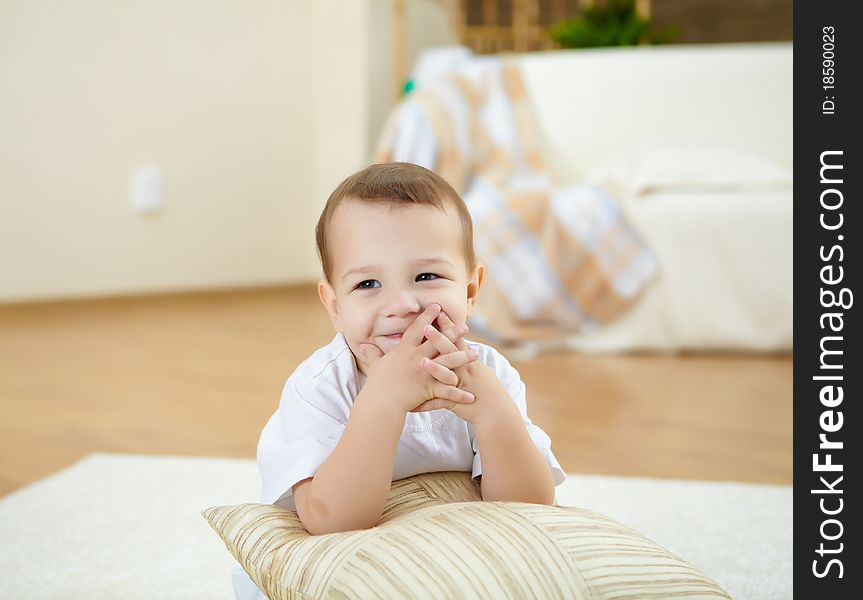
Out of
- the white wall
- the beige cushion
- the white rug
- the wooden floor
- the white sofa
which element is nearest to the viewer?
the beige cushion

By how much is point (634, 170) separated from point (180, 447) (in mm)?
1788

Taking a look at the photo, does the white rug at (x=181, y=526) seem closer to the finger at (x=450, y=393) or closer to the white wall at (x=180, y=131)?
the finger at (x=450, y=393)

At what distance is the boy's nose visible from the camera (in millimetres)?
828

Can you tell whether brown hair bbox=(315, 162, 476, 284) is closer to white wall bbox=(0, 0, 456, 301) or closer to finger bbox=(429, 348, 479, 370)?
finger bbox=(429, 348, 479, 370)

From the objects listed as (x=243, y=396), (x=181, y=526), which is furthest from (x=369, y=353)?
(x=243, y=396)

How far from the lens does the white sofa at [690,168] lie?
9.35 ft

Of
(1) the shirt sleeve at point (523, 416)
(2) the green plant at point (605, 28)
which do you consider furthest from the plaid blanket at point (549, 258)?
(1) the shirt sleeve at point (523, 416)

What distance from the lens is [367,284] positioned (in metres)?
0.85

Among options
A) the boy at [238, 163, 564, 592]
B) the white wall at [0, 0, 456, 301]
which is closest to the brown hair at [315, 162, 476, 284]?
the boy at [238, 163, 564, 592]

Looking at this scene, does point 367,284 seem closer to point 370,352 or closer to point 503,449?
point 370,352
